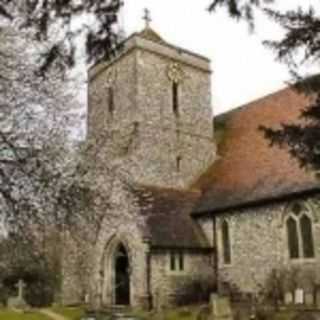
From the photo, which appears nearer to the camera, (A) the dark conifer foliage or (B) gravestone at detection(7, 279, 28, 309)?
(A) the dark conifer foliage

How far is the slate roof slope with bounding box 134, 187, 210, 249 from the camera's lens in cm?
2391

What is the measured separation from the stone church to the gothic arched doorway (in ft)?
0.16

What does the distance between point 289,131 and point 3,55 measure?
4820mm

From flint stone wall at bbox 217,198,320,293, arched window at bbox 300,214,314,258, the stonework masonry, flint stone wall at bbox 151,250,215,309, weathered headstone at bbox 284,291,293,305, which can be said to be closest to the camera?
weathered headstone at bbox 284,291,293,305

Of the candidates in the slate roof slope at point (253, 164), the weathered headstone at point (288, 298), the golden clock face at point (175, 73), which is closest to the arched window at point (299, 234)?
the slate roof slope at point (253, 164)

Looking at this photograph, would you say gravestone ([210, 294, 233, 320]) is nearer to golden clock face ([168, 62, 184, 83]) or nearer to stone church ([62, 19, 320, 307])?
stone church ([62, 19, 320, 307])

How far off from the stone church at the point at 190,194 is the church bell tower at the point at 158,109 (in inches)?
2.1

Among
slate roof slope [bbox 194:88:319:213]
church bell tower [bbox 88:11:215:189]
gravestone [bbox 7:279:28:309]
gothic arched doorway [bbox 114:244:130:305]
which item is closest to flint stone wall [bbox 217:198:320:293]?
slate roof slope [bbox 194:88:319:213]

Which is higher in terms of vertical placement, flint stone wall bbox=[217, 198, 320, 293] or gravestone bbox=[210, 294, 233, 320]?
flint stone wall bbox=[217, 198, 320, 293]

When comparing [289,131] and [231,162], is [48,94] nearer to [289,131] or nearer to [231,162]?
[289,131]

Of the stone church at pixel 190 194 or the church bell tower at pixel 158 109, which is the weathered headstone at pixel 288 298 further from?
the church bell tower at pixel 158 109

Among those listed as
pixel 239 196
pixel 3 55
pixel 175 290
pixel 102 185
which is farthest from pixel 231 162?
pixel 3 55

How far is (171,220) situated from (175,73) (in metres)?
8.43

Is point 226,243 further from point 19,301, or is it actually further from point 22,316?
point 19,301
